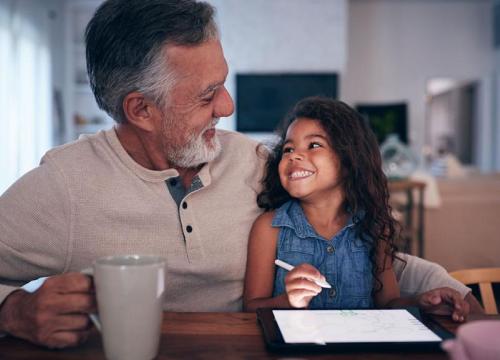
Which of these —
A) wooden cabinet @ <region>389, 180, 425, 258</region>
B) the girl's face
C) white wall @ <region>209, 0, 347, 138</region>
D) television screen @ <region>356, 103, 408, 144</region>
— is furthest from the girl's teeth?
television screen @ <region>356, 103, 408, 144</region>

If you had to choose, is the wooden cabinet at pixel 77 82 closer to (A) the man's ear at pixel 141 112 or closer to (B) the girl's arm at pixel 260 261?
(A) the man's ear at pixel 141 112

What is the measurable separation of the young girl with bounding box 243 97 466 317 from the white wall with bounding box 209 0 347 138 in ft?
15.6

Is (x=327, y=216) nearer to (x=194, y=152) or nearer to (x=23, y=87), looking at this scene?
(x=194, y=152)

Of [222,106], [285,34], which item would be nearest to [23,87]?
[285,34]

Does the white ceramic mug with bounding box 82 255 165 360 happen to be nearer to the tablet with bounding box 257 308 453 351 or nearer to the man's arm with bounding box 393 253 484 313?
the tablet with bounding box 257 308 453 351

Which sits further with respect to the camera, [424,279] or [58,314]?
[424,279]

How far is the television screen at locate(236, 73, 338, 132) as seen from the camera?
5969 millimetres

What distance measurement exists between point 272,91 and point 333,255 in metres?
4.90

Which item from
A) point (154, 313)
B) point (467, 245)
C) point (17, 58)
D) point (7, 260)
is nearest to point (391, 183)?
point (467, 245)

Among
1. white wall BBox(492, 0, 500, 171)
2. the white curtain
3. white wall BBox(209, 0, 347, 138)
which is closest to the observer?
the white curtain

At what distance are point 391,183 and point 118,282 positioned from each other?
3.08 m

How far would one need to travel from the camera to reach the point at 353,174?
4.26 feet

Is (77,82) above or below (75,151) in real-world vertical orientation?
above

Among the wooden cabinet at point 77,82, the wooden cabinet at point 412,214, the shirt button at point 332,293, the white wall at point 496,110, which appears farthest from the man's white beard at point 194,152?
the white wall at point 496,110
